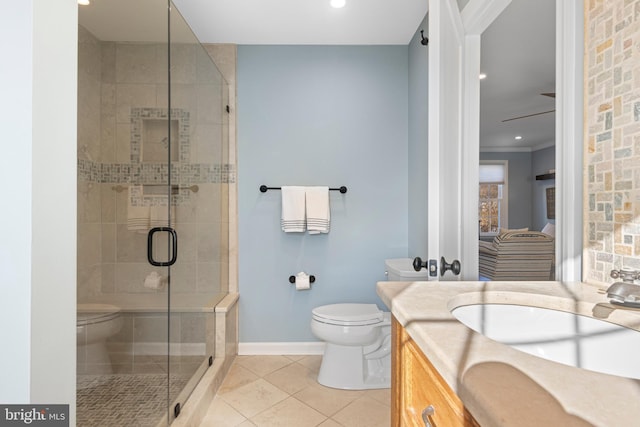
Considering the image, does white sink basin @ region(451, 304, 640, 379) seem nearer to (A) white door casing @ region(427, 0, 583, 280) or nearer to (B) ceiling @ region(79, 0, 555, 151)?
(A) white door casing @ region(427, 0, 583, 280)

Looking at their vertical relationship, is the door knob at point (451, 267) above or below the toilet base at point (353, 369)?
above

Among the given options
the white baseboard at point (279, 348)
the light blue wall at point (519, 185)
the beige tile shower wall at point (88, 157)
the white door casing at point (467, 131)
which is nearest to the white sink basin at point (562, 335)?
the white door casing at point (467, 131)

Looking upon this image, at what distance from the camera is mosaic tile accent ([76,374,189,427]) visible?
1.15 m

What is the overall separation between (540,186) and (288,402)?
655cm

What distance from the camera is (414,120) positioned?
252 centimetres

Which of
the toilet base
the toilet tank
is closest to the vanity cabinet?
the toilet tank

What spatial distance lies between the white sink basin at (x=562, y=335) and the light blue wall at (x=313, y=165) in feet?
5.95

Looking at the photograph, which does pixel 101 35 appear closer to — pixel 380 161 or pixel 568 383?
pixel 568 383

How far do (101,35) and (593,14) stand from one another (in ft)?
5.32

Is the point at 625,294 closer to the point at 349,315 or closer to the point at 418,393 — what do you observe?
the point at 418,393

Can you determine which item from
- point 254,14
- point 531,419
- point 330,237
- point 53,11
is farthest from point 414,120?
point 531,419

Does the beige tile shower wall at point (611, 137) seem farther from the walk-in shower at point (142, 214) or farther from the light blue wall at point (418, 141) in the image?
the walk-in shower at point (142, 214)

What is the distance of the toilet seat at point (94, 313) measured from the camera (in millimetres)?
1090

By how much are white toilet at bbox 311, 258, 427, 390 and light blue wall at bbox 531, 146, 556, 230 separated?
5.58m
